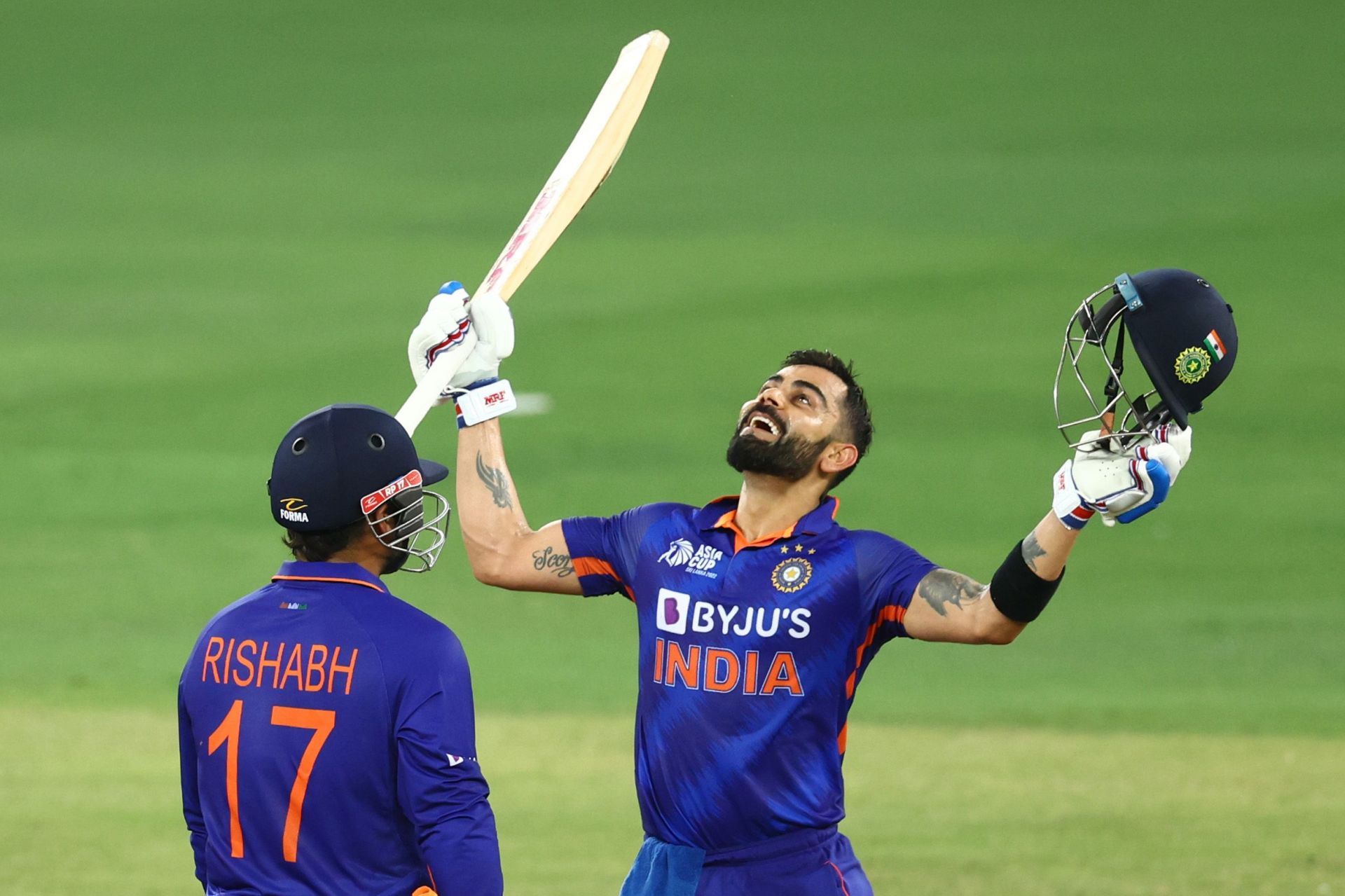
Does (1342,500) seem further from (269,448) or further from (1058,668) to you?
(269,448)

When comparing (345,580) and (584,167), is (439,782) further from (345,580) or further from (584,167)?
(584,167)

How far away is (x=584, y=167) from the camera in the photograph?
4047 millimetres

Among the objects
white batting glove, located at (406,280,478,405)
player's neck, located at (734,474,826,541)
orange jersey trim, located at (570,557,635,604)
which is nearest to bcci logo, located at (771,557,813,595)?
player's neck, located at (734,474,826,541)

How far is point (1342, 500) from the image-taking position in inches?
370

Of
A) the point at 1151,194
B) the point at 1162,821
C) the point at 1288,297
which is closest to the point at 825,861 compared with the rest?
the point at 1162,821

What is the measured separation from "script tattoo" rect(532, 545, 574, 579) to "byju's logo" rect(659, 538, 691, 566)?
22cm

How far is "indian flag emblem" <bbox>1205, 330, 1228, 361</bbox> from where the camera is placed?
119 inches

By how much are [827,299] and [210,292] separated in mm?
3832

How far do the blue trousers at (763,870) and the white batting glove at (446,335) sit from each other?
1.01m

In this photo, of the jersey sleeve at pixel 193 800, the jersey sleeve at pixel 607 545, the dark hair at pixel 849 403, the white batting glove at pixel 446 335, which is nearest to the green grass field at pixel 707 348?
the jersey sleeve at pixel 607 545

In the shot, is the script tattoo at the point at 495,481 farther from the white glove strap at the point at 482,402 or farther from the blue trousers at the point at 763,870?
the blue trousers at the point at 763,870

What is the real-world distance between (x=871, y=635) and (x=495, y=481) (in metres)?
0.81

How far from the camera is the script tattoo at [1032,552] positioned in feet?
9.86

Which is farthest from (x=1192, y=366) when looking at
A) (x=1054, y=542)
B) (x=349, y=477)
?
(x=349, y=477)
